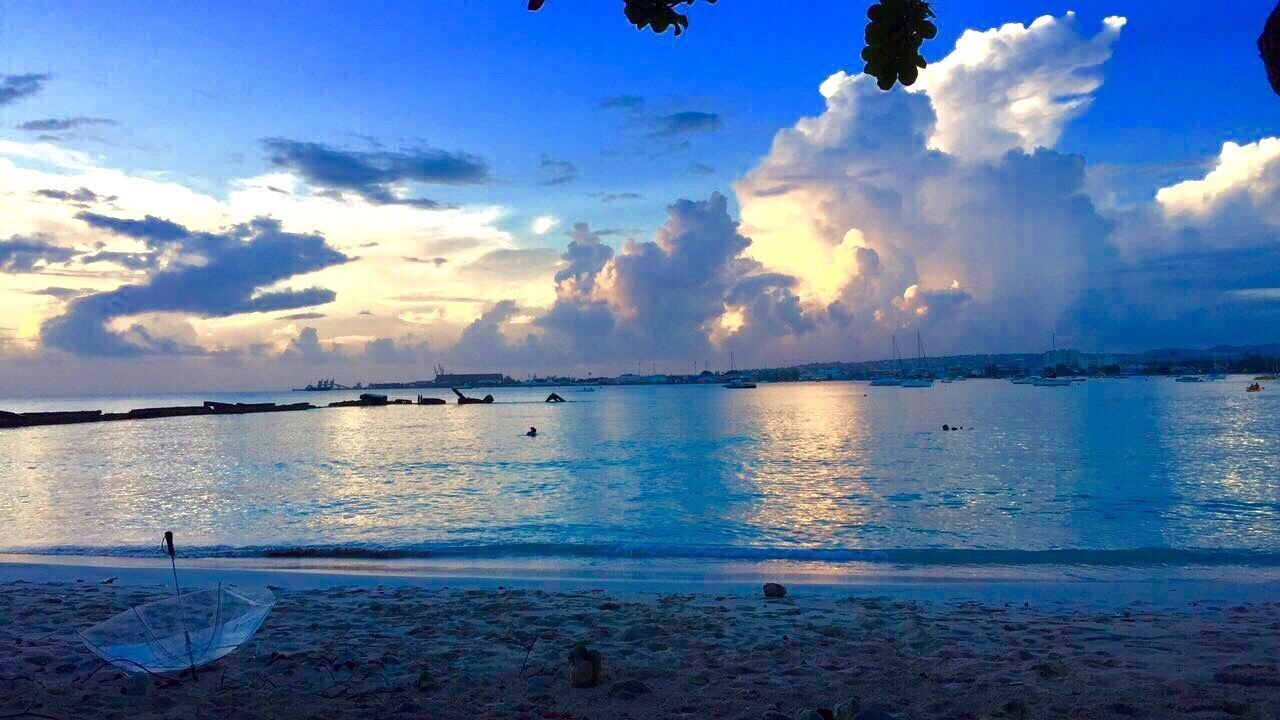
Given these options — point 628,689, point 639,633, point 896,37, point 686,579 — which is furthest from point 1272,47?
point 686,579

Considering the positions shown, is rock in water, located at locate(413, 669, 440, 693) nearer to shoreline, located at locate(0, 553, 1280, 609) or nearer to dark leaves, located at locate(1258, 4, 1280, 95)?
shoreline, located at locate(0, 553, 1280, 609)

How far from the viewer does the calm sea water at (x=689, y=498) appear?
14977mm

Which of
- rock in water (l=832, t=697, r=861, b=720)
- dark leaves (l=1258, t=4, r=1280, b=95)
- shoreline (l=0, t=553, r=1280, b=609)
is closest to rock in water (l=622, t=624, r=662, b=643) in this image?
shoreline (l=0, t=553, r=1280, b=609)

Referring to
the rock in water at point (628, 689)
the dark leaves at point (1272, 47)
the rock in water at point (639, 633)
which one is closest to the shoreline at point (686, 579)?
the rock in water at point (639, 633)

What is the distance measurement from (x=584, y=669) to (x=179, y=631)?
3494 mm

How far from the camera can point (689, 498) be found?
2205 cm

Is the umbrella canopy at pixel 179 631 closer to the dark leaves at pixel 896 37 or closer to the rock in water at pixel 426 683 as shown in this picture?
the rock in water at pixel 426 683

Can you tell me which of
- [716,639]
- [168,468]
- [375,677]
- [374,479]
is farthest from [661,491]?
[168,468]

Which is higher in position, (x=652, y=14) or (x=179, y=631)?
(x=652, y=14)

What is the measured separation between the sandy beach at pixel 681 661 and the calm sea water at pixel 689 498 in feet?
16.1

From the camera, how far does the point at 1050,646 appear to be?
24.5ft

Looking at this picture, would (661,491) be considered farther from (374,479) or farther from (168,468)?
(168,468)

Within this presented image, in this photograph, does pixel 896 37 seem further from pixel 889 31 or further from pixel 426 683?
pixel 426 683

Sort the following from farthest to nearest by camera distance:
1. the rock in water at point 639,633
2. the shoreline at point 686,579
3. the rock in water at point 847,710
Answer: the shoreline at point 686,579 < the rock in water at point 639,633 < the rock in water at point 847,710
